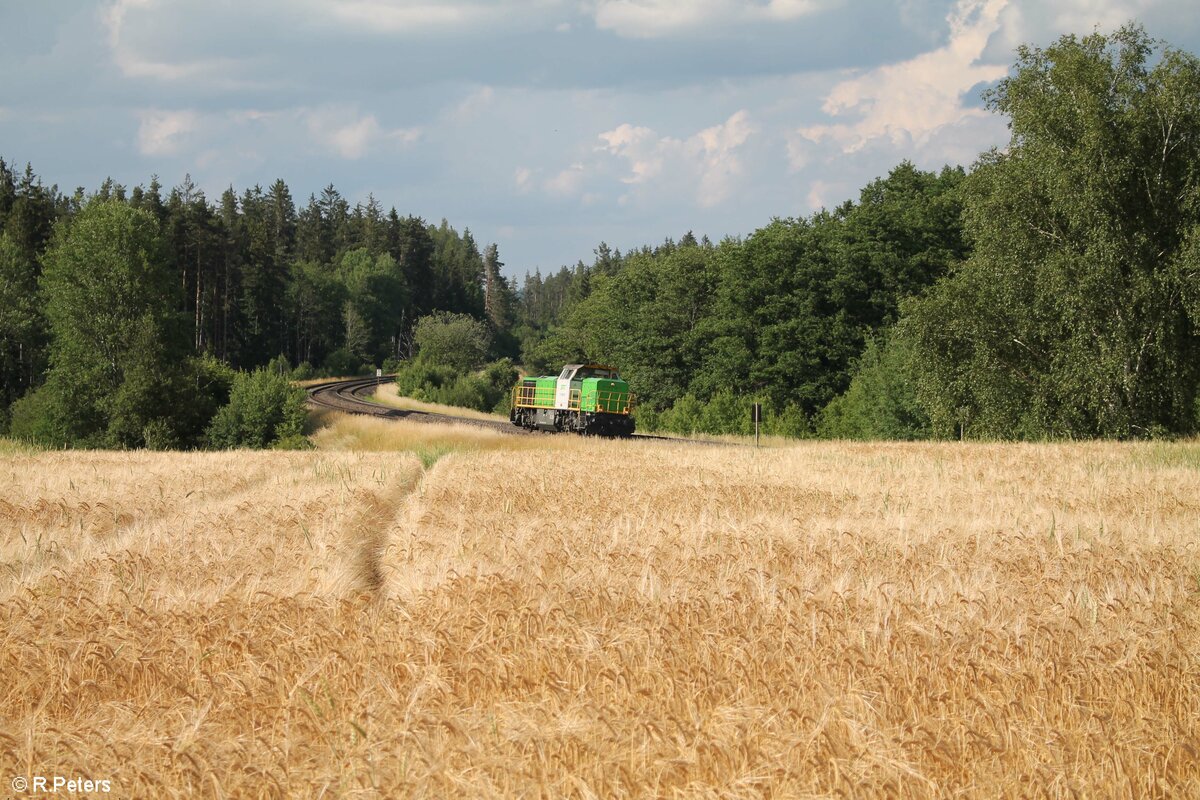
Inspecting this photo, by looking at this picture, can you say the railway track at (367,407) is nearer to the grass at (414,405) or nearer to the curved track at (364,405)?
the curved track at (364,405)

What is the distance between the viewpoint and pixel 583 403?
48000mm

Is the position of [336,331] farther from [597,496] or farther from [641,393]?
[597,496]

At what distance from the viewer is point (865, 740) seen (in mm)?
4922

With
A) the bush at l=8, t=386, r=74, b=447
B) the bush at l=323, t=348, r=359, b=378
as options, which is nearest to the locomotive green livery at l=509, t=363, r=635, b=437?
the bush at l=8, t=386, r=74, b=447

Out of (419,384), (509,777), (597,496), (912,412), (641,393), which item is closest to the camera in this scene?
(509,777)

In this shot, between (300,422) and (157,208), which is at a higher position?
(157,208)

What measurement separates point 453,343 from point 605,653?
109651 millimetres

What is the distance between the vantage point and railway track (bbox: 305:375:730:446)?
50809 mm

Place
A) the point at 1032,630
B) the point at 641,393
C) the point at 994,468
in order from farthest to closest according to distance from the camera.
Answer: the point at 641,393
the point at 994,468
the point at 1032,630

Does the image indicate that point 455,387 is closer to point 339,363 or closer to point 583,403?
point 339,363

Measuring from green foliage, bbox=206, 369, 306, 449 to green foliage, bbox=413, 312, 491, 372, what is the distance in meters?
52.5

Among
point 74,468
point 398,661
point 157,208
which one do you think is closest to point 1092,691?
point 398,661

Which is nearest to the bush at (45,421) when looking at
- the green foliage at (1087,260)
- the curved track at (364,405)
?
the curved track at (364,405)

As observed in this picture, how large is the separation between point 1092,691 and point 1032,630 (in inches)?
43.2
